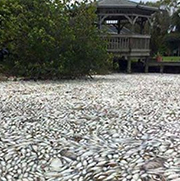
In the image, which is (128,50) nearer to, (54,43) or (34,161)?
(54,43)

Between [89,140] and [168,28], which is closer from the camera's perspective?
[89,140]

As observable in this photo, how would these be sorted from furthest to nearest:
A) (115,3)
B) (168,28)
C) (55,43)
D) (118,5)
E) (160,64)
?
1. (168,28)
2. (160,64)
3. (115,3)
4. (118,5)
5. (55,43)

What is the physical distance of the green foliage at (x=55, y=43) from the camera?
1073cm

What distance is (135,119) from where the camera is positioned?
16.4 feet

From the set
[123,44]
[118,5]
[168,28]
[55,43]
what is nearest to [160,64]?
[123,44]

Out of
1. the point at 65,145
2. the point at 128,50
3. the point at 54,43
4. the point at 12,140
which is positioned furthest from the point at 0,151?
the point at 128,50

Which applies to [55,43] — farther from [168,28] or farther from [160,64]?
[168,28]

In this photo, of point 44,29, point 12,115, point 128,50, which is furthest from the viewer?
point 128,50

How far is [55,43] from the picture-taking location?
1092 cm

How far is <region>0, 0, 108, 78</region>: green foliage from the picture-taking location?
1073 cm

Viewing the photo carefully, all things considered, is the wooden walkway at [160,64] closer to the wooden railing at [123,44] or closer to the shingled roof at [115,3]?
the wooden railing at [123,44]

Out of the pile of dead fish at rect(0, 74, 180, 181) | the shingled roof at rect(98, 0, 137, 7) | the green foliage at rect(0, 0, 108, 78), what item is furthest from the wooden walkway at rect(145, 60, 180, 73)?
the pile of dead fish at rect(0, 74, 180, 181)

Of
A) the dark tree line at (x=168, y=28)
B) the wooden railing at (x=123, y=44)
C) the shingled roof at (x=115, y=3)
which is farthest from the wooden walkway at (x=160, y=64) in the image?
the dark tree line at (x=168, y=28)

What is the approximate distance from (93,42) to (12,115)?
635 centimetres
